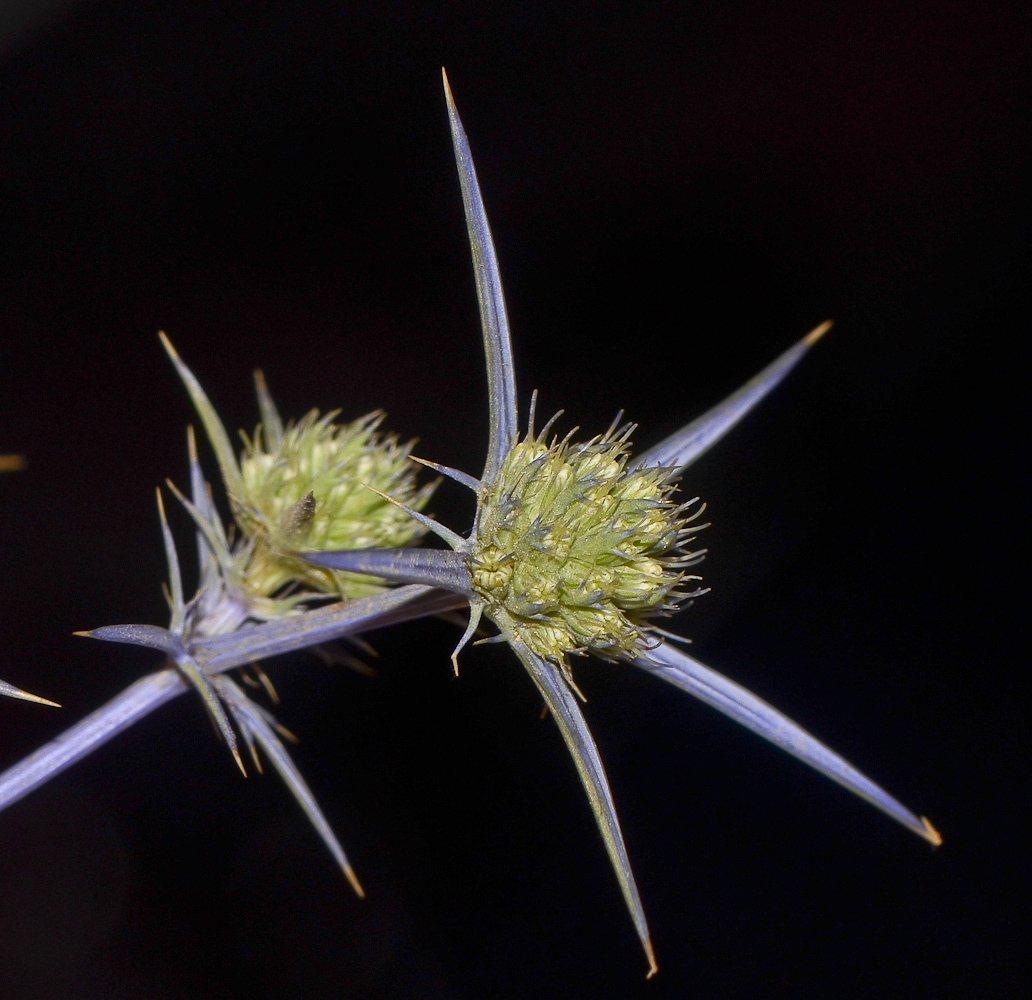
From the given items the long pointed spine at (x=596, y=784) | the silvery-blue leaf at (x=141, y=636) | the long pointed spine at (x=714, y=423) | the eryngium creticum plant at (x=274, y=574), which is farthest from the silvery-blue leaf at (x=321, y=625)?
the long pointed spine at (x=714, y=423)

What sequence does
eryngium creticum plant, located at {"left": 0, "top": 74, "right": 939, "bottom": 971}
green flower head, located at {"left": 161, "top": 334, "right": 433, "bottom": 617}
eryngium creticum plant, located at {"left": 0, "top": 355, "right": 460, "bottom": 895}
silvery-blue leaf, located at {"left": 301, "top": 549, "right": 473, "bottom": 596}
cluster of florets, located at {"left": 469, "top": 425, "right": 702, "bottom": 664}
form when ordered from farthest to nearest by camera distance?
green flower head, located at {"left": 161, "top": 334, "right": 433, "bottom": 617} < eryngium creticum plant, located at {"left": 0, "top": 355, "right": 460, "bottom": 895} < cluster of florets, located at {"left": 469, "top": 425, "right": 702, "bottom": 664} < eryngium creticum plant, located at {"left": 0, "top": 74, "right": 939, "bottom": 971} < silvery-blue leaf, located at {"left": 301, "top": 549, "right": 473, "bottom": 596}

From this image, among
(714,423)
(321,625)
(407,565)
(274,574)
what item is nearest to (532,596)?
(407,565)

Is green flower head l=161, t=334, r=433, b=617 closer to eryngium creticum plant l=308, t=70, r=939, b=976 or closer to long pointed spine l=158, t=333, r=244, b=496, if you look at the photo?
long pointed spine l=158, t=333, r=244, b=496

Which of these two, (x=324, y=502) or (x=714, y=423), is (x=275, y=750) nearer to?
(x=324, y=502)

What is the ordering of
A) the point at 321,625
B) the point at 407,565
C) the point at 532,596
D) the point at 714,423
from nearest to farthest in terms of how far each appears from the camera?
the point at 407,565
the point at 532,596
the point at 321,625
the point at 714,423

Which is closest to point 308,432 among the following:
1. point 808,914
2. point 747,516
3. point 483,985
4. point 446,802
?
point 446,802

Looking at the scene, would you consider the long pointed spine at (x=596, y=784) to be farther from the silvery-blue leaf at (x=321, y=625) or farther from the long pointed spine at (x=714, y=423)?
the long pointed spine at (x=714, y=423)

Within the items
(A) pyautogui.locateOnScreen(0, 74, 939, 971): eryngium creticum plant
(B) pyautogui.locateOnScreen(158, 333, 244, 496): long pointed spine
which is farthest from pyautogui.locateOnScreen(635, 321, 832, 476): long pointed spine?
(B) pyautogui.locateOnScreen(158, 333, 244, 496): long pointed spine
